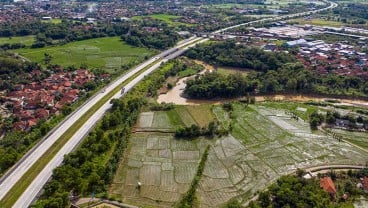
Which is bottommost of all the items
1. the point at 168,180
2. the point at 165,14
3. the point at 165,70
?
the point at 168,180

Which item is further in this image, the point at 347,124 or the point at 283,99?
the point at 283,99

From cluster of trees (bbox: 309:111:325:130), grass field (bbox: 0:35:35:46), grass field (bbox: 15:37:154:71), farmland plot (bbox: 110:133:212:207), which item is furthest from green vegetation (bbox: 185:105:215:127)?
grass field (bbox: 0:35:35:46)

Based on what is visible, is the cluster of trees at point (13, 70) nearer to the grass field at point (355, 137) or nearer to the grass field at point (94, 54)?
the grass field at point (94, 54)

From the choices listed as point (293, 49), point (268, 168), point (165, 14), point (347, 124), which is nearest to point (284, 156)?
point (268, 168)

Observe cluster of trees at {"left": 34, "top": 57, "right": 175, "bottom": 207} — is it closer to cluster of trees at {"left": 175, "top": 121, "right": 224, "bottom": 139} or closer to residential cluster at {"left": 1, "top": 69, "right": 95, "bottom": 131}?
cluster of trees at {"left": 175, "top": 121, "right": 224, "bottom": 139}

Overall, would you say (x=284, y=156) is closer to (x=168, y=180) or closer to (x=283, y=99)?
(x=168, y=180)

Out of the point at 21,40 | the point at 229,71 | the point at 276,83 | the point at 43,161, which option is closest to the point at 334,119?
the point at 276,83

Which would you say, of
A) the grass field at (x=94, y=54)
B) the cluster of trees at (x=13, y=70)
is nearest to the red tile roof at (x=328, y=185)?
the grass field at (x=94, y=54)

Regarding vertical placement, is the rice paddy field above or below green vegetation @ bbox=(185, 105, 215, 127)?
below
